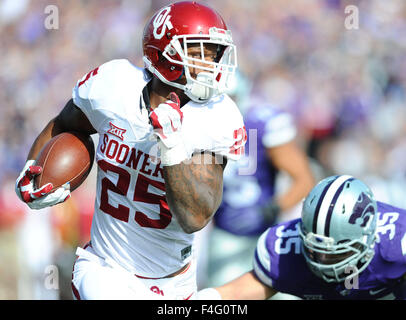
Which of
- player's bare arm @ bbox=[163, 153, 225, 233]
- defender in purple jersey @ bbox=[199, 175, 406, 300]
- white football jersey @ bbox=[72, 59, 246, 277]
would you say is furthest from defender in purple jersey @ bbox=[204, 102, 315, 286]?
player's bare arm @ bbox=[163, 153, 225, 233]

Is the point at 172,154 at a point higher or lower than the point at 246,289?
higher

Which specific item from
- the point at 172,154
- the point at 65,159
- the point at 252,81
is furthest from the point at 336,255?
the point at 252,81

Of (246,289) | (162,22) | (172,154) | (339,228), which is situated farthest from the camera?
(246,289)

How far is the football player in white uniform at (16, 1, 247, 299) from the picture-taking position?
245 cm

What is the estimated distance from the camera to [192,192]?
2.29 metres

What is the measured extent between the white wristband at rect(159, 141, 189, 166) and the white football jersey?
242 millimetres

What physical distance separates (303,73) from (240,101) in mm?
1668

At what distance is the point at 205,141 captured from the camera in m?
2.42

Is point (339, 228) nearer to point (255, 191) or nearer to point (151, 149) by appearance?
point (151, 149)

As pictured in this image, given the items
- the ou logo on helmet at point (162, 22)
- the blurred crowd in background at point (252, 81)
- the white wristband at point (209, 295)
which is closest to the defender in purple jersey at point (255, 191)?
the blurred crowd in background at point (252, 81)

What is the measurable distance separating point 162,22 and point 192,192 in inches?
29.0

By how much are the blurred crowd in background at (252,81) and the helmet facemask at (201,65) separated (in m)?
1.86

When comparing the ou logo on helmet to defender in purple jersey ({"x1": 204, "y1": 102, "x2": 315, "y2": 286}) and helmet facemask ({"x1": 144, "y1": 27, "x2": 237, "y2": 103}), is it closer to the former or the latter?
helmet facemask ({"x1": 144, "y1": 27, "x2": 237, "y2": 103})
